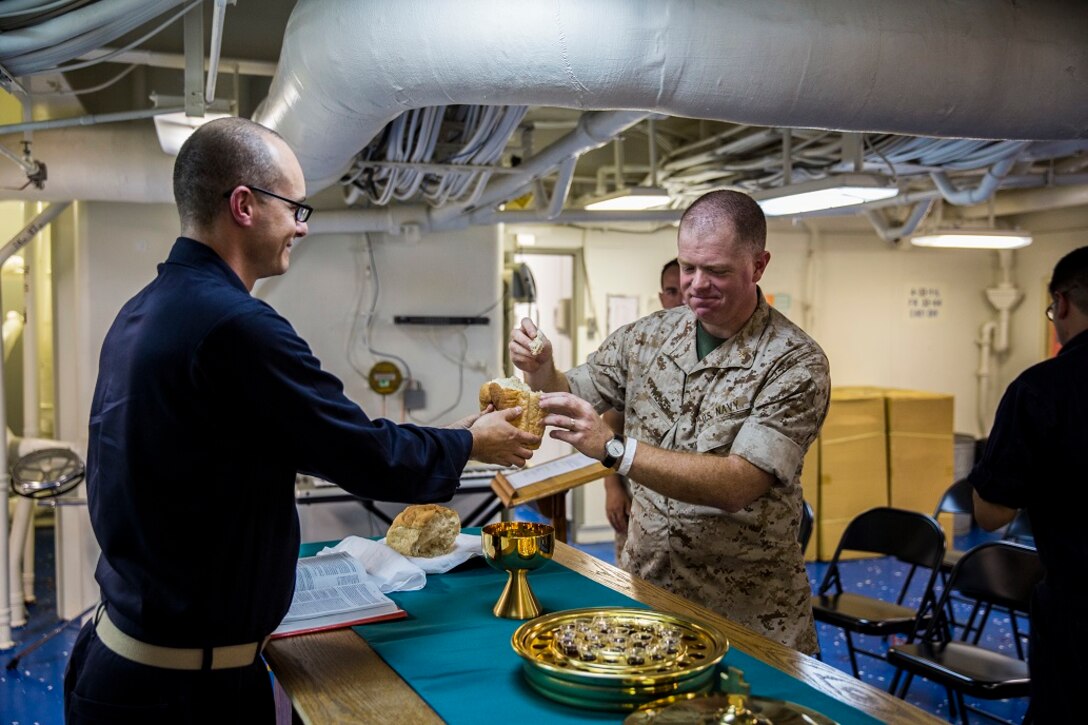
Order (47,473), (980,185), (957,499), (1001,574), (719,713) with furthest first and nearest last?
(980,185) → (957,499) → (47,473) → (1001,574) → (719,713)

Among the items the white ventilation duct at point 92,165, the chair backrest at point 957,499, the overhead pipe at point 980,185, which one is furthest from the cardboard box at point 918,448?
the white ventilation duct at point 92,165

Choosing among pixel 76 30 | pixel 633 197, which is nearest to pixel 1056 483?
pixel 633 197

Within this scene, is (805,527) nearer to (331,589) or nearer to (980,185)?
(980,185)

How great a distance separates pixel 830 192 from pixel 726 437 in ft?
6.56

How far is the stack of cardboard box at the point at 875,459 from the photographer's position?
20.6 feet

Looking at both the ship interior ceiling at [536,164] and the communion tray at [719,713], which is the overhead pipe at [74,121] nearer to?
the ship interior ceiling at [536,164]

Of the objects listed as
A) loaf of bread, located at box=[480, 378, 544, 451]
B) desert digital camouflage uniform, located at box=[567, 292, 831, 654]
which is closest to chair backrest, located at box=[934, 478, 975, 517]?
desert digital camouflage uniform, located at box=[567, 292, 831, 654]

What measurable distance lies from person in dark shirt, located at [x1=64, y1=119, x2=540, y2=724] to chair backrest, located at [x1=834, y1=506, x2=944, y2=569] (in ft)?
8.98

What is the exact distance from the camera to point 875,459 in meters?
6.39

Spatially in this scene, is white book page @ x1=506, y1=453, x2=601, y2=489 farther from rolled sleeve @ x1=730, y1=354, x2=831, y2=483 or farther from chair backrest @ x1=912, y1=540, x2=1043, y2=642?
chair backrest @ x1=912, y1=540, x2=1043, y2=642

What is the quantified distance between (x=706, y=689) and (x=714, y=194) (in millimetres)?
1237

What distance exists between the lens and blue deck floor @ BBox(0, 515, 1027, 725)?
377 cm

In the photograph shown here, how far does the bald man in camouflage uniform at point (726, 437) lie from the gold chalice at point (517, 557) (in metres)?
0.26

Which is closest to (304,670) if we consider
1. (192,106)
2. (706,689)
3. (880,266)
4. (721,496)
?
(706,689)
